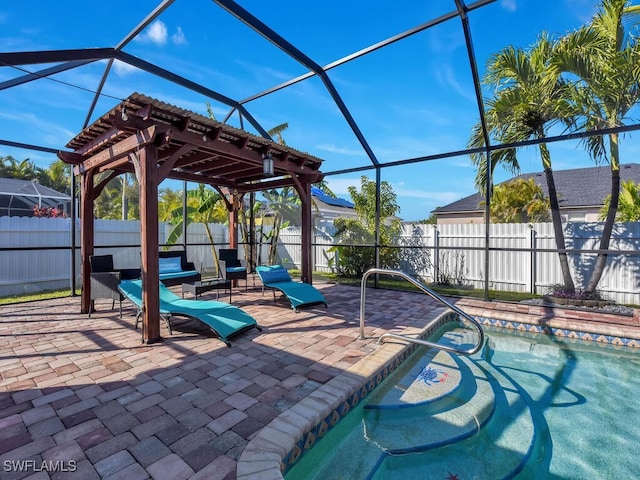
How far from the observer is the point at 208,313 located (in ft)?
15.8

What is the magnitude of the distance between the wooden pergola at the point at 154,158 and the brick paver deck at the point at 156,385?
0.85 metres

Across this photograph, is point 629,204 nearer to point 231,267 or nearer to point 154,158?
point 231,267

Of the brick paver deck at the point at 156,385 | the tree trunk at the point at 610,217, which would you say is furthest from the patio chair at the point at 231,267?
the tree trunk at the point at 610,217

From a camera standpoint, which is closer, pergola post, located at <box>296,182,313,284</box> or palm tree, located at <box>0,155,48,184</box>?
pergola post, located at <box>296,182,313,284</box>

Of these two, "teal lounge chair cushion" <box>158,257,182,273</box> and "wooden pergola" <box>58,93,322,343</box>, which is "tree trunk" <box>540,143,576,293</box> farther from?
"teal lounge chair cushion" <box>158,257,182,273</box>

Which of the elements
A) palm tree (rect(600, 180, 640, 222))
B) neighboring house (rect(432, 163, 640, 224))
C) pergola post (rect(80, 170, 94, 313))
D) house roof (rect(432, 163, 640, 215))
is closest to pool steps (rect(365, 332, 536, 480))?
pergola post (rect(80, 170, 94, 313))

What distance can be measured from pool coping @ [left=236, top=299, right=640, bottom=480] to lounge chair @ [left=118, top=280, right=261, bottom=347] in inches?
73.5

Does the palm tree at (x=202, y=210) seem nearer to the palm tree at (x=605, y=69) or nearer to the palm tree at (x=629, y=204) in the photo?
the palm tree at (x=605, y=69)

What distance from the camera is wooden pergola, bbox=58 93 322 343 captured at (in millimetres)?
4582

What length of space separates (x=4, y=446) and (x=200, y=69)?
7.06 metres

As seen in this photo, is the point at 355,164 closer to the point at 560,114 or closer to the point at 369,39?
the point at 369,39

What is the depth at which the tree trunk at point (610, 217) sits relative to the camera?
268 inches

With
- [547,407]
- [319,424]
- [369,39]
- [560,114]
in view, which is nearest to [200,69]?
[369,39]

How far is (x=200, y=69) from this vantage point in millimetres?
7070
